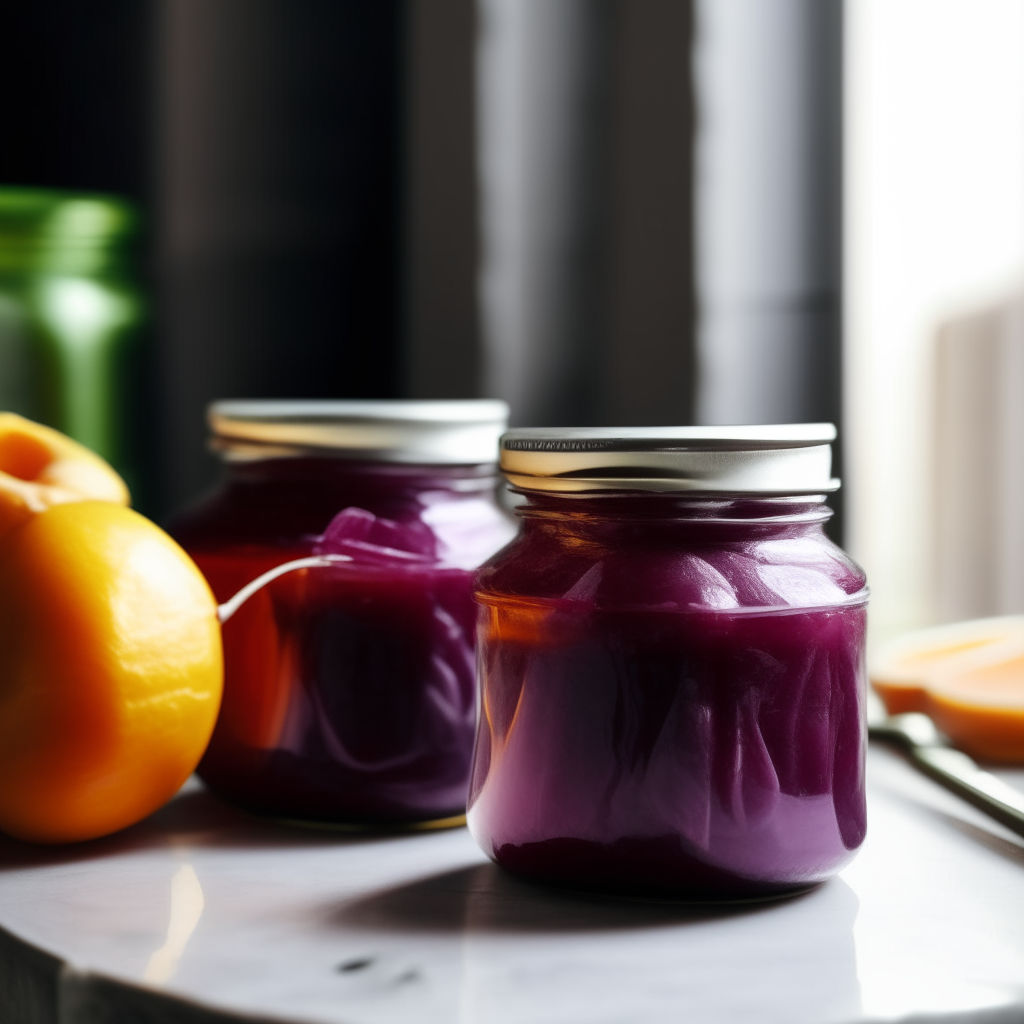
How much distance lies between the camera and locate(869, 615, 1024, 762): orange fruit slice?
744 millimetres

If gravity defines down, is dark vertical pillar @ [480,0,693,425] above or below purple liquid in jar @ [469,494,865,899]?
above

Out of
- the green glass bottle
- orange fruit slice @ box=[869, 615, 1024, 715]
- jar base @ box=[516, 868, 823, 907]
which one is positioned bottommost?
jar base @ box=[516, 868, 823, 907]

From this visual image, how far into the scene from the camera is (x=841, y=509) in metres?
0.93

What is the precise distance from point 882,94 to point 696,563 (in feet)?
2.05

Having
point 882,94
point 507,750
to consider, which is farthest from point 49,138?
point 507,750

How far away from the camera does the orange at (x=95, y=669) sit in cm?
56

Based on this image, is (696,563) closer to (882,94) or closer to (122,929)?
(122,929)

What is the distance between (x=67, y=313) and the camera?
2.98 ft

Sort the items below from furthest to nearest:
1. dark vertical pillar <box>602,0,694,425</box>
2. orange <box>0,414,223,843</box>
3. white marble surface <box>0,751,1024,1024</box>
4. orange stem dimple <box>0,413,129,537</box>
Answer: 1. dark vertical pillar <box>602,0,694,425</box>
2. orange stem dimple <box>0,413,129,537</box>
3. orange <box>0,414,223,843</box>
4. white marble surface <box>0,751,1024,1024</box>

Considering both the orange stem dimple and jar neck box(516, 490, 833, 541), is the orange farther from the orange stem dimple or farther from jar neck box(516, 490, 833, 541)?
jar neck box(516, 490, 833, 541)

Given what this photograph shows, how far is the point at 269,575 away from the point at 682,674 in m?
0.22

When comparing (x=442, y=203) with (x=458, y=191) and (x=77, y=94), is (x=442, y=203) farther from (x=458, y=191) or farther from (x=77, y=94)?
(x=77, y=94)

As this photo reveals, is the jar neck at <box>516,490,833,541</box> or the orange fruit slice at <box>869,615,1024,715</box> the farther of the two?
the orange fruit slice at <box>869,615,1024,715</box>

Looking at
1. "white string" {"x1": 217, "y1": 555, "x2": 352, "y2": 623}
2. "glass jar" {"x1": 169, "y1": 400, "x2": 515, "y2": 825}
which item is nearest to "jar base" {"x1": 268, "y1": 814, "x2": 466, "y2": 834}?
"glass jar" {"x1": 169, "y1": 400, "x2": 515, "y2": 825}
